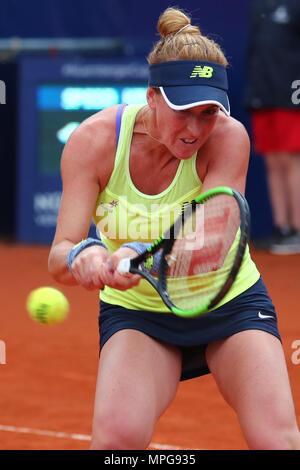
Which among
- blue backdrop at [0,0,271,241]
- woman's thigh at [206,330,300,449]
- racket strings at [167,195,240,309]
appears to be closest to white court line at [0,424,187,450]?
woman's thigh at [206,330,300,449]

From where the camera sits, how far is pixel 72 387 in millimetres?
4492

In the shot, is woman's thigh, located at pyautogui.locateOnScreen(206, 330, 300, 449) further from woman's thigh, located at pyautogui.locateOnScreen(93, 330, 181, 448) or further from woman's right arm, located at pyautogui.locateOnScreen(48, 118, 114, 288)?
woman's right arm, located at pyautogui.locateOnScreen(48, 118, 114, 288)

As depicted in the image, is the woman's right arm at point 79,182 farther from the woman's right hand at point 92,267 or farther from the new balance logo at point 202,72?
the new balance logo at point 202,72

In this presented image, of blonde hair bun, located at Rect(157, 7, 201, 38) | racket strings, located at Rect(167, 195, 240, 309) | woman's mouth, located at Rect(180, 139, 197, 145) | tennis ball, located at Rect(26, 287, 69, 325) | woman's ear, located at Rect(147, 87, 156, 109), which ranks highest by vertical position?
blonde hair bun, located at Rect(157, 7, 201, 38)

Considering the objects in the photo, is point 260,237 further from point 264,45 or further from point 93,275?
point 93,275

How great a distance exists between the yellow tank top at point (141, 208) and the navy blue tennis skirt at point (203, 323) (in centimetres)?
3

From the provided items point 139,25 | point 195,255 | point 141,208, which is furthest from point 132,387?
point 139,25

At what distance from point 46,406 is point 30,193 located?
4.69 m

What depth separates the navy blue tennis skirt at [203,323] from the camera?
2852 millimetres

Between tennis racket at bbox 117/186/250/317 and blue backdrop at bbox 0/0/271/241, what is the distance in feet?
18.4

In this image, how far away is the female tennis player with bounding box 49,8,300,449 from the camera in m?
2.65

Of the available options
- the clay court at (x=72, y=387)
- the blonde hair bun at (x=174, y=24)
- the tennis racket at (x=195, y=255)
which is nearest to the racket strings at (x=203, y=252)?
the tennis racket at (x=195, y=255)

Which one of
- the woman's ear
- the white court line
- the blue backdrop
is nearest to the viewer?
the woman's ear

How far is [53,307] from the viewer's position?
3.28 meters
